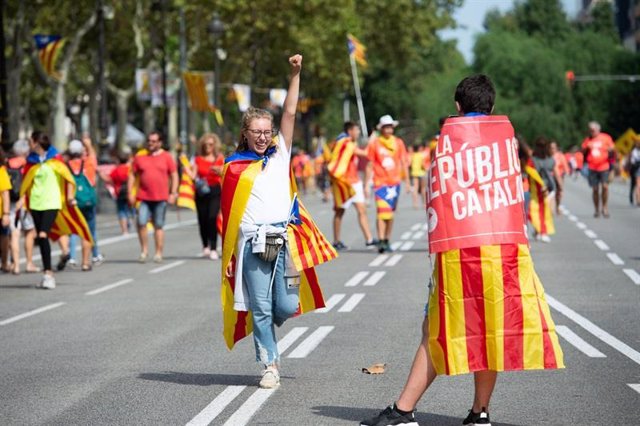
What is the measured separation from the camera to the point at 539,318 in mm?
6797

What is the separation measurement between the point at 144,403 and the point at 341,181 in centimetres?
1352

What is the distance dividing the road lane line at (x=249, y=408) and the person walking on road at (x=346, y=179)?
1280 centimetres

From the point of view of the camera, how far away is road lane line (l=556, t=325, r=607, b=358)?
9961 mm

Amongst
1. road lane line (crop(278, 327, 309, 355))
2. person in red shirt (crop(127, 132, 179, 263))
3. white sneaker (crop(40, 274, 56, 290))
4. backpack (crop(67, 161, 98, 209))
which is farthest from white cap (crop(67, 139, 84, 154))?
road lane line (crop(278, 327, 309, 355))

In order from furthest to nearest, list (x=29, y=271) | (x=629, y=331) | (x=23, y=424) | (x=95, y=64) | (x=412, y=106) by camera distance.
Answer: (x=412, y=106) → (x=95, y=64) → (x=29, y=271) → (x=629, y=331) → (x=23, y=424)

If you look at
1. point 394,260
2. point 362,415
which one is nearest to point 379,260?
point 394,260

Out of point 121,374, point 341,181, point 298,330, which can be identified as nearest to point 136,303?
point 298,330

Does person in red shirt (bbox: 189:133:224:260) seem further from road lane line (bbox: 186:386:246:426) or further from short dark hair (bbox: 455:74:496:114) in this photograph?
short dark hair (bbox: 455:74:496:114)

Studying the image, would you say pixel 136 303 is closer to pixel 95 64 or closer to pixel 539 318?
pixel 539 318

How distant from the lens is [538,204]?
21844 mm

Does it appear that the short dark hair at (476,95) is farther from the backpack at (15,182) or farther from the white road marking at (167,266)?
the backpack at (15,182)

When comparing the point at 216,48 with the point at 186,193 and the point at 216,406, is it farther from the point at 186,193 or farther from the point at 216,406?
the point at 216,406

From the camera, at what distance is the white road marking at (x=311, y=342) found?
33.8 ft

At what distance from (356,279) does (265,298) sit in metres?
7.77
